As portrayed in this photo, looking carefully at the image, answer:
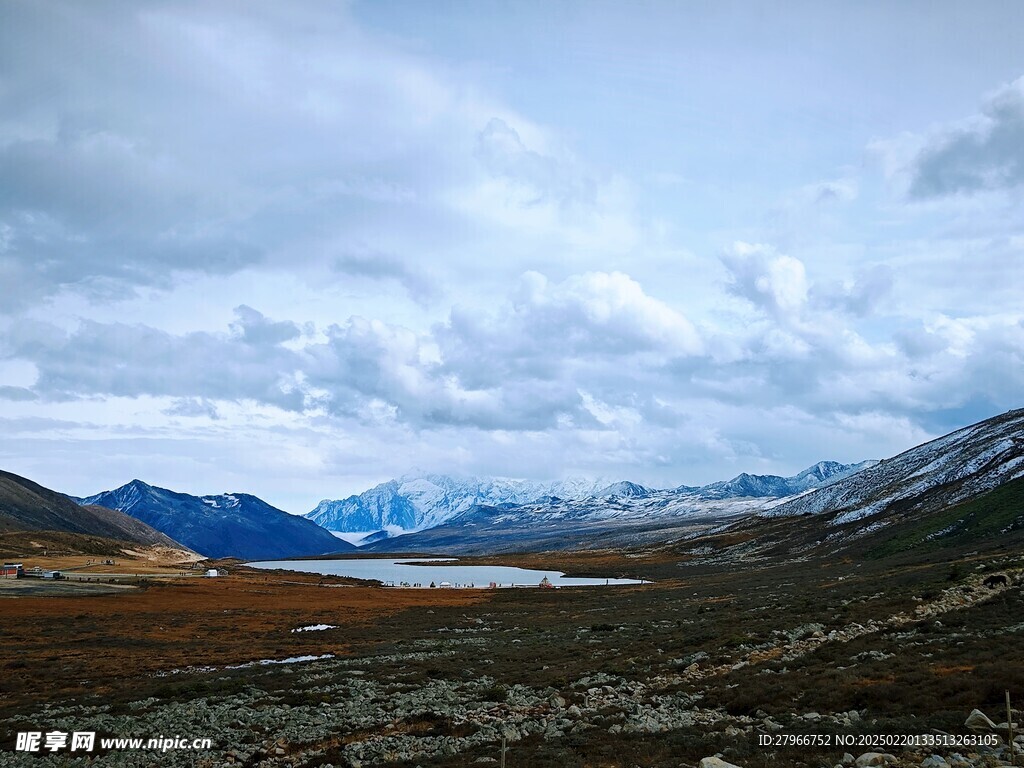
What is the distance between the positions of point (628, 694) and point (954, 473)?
509 ft

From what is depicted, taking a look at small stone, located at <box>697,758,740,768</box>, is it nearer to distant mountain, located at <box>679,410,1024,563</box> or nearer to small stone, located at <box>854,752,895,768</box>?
small stone, located at <box>854,752,895,768</box>

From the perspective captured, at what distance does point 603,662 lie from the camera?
3962 cm

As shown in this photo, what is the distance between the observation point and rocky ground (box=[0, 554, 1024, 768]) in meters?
21.4

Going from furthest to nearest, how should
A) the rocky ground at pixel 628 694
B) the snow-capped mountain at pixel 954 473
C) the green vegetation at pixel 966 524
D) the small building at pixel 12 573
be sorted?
1. the snow-capped mountain at pixel 954 473
2. the small building at pixel 12 573
3. the green vegetation at pixel 966 524
4. the rocky ground at pixel 628 694

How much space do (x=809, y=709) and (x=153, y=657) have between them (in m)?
46.0

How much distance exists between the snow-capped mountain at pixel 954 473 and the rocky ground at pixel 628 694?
92.9 metres

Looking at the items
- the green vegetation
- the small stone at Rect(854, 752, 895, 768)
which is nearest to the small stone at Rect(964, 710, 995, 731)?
the small stone at Rect(854, 752, 895, 768)

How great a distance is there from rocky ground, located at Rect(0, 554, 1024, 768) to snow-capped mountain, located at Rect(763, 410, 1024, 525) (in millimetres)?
92907

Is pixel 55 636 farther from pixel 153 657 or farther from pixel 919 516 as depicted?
pixel 919 516

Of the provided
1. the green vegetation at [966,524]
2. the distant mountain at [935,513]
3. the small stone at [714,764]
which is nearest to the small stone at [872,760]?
the small stone at [714,764]

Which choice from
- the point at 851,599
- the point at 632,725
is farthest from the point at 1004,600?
the point at 632,725

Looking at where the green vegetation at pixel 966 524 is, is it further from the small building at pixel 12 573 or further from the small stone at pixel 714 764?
the small building at pixel 12 573

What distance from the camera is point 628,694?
30.8m

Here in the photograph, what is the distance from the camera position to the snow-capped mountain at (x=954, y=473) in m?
129
